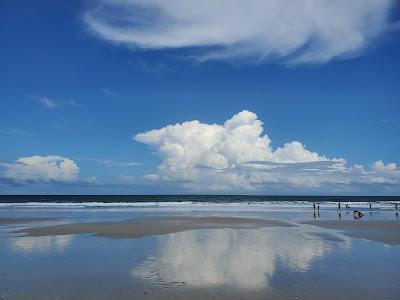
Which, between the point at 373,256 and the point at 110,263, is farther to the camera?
the point at 373,256

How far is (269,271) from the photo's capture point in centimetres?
1548

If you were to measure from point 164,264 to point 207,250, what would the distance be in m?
4.31

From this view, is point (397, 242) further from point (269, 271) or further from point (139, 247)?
point (139, 247)

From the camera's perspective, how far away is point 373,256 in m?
19.2

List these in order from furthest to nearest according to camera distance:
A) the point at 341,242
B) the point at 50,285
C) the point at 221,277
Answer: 1. the point at 341,242
2. the point at 221,277
3. the point at 50,285

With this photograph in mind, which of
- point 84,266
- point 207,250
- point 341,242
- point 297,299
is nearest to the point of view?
point 297,299

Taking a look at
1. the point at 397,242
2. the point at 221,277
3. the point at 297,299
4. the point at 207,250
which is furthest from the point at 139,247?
the point at 397,242

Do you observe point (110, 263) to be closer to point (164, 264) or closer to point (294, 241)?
point (164, 264)

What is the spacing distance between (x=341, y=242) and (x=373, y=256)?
4.89 m

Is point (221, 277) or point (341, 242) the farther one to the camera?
point (341, 242)

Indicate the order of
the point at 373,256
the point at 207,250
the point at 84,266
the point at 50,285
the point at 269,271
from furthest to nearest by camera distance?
the point at 207,250
the point at 373,256
the point at 84,266
the point at 269,271
the point at 50,285

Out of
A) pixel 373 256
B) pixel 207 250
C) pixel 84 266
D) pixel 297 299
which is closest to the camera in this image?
pixel 297 299

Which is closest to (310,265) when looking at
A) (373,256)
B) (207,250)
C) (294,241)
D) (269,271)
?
(269,271)

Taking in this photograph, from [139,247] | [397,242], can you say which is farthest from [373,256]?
[139,247]
